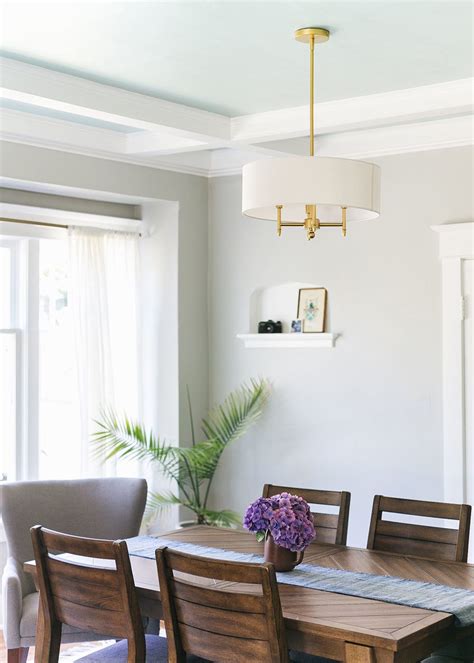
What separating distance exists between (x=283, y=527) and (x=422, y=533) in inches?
30.2

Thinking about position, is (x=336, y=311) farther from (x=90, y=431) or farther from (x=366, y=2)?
(x=366, y=2)

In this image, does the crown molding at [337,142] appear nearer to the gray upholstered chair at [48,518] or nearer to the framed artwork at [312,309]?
the framed artwork at [312,309]

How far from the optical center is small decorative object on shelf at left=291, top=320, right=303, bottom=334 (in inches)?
211

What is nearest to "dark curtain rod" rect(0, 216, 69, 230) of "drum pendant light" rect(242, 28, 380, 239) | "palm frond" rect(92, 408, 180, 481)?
"palm frond" rect(92, 408, 180, 481)

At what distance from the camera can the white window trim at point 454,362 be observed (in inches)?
184

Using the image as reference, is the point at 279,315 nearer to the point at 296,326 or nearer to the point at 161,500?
the point at 296,326

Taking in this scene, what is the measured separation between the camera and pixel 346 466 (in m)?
5.12

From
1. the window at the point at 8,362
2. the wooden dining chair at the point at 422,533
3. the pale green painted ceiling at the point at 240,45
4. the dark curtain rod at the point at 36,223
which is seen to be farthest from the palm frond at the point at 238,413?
the pale green painted ceiling at the point at 240,45

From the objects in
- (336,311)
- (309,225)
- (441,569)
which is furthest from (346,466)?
(309,225)

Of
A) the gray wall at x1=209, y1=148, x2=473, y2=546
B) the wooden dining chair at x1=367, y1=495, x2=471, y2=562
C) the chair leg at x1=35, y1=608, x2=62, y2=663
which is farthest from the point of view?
the gray wall at x1=209, y1=148, x2=473, y2=546

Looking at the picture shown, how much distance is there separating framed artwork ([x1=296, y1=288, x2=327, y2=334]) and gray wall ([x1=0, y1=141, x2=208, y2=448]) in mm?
693

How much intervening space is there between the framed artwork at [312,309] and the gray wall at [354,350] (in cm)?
6

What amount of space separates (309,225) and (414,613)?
4.50 ft

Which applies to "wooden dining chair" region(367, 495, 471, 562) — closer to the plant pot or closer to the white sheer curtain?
the plant pot
